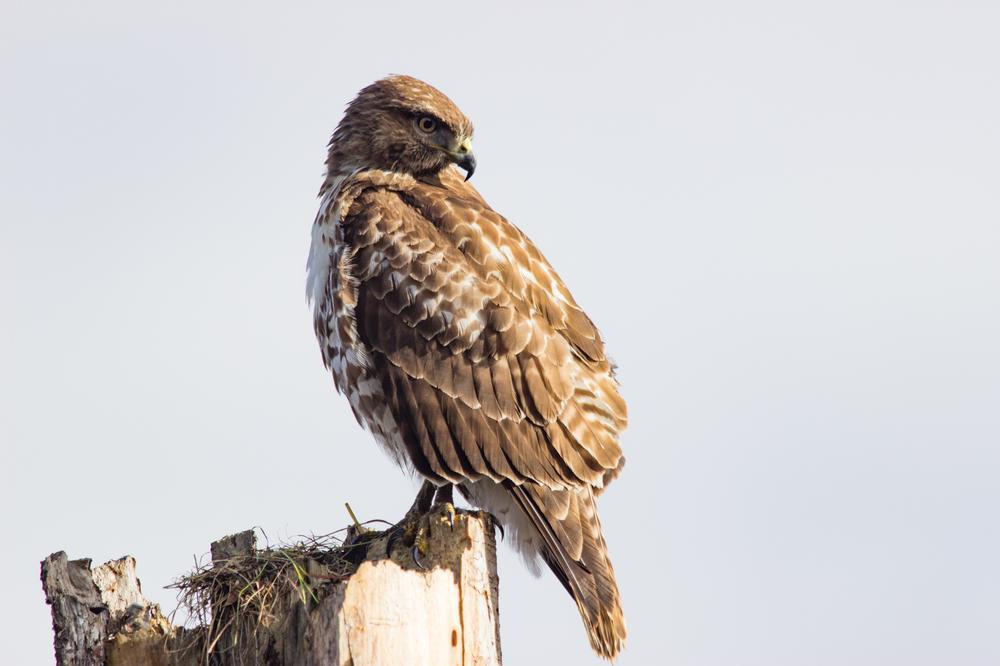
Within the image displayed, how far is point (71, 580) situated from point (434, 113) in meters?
4.00

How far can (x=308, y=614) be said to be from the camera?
220 inches

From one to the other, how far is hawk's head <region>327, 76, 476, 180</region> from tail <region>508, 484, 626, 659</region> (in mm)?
2484

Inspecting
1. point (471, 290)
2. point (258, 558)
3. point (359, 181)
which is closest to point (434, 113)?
point (359, 181)

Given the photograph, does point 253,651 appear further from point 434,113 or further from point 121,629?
point 434,113

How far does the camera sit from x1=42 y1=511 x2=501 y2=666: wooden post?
5.35 m

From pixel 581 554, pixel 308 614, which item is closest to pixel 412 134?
pixel 581 554

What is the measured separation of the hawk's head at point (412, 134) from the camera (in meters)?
8.65

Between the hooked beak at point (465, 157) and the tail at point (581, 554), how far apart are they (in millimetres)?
2387

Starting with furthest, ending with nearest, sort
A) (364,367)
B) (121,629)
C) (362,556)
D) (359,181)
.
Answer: (359,181), (364,367), (362,556), (121,629)

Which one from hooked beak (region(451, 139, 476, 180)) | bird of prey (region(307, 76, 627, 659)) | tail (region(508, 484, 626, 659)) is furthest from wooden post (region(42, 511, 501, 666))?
hooked beak (region(451, 139, 476, 180))

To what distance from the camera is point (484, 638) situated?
5.63m

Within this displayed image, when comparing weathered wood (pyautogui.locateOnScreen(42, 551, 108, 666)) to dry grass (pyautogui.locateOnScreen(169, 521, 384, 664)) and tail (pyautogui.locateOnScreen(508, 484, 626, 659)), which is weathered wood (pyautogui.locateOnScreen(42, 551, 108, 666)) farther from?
tail (pyautogui.locateOnScreen(508, 484, 626, 659))

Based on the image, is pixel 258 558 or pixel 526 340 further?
pixel 526 340

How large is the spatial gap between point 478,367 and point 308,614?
7.16 ft
